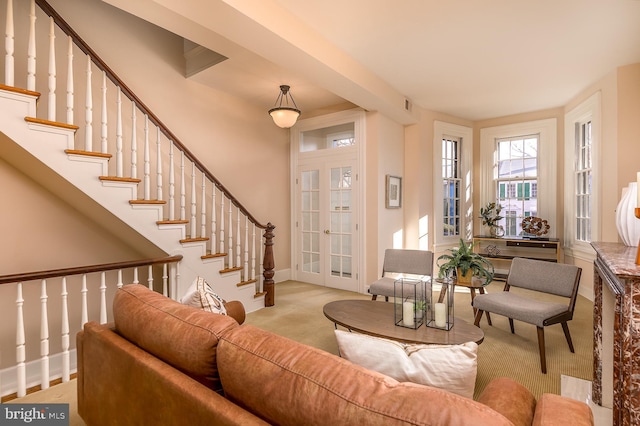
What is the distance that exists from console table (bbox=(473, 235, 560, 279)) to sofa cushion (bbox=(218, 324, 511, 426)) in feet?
16.6

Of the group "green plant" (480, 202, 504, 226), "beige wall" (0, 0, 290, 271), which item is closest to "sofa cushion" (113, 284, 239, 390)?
"beige wall" (0, 0, 290, 271)

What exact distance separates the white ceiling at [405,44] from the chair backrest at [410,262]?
1940 mm

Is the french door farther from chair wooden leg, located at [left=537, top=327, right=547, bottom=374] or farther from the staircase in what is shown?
chair wooden leg, located at [left=537, top=327, right=547, bottom=374]

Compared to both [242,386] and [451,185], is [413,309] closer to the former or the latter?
[242,386]

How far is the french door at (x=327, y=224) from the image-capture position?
4.77 metres

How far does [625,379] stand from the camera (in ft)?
4.85

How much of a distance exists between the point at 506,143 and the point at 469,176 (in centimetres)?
83

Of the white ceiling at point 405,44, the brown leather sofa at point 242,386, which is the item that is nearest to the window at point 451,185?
the white ceiling at point 405,44

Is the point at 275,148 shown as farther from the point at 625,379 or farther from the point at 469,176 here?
the point at 625,379

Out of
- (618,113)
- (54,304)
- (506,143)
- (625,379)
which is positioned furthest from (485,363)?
(506,143)

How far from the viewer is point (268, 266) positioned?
3900 millimetres

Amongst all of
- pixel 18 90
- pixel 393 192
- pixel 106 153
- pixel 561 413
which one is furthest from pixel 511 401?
pixel 393 192

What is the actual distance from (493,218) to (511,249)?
59 centimetres

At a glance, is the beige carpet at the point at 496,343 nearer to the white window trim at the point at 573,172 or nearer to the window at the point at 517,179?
the white window trim at the point at 573,172
